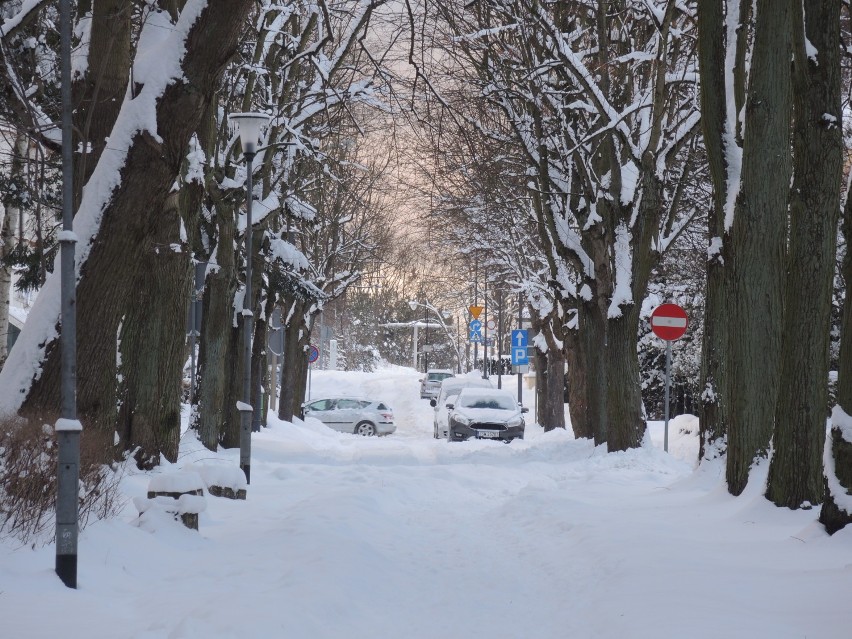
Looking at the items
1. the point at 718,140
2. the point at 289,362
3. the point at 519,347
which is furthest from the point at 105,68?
the point at 519,347

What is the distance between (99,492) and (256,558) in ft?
4.21

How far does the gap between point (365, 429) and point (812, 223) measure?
99.8ft

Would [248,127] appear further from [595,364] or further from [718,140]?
[595,364]

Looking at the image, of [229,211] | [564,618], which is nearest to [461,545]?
[564,618]

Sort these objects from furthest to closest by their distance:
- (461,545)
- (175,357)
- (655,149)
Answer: (655,149), (175,357), (461,545)

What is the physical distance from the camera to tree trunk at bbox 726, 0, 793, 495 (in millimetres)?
11289

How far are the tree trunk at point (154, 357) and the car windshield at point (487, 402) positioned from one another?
17614mm

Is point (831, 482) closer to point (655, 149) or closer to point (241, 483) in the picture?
point (241, 483)

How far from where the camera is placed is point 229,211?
18438 mm

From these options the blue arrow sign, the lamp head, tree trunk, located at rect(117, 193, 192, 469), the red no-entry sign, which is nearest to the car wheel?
the blue arrow sign

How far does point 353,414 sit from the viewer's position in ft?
129

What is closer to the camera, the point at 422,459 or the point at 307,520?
the point at 307,520

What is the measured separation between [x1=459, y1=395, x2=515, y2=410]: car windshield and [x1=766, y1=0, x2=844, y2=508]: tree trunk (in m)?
22.3

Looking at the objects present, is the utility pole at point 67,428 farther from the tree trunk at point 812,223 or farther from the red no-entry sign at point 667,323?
the red no-entry sign at point 667,323
